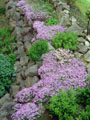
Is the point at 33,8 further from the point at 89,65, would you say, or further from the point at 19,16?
the point at 89,65

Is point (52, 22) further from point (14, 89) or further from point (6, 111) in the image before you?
point (6, 111)

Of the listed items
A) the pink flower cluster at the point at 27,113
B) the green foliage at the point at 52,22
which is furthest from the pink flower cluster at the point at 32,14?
the pink flower cluster at the point at 27,113

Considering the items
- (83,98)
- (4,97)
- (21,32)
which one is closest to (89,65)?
(83,98)

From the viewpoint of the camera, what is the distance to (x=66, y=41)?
6.41 m

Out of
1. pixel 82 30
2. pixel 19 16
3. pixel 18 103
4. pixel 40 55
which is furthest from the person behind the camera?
pixel 19 16

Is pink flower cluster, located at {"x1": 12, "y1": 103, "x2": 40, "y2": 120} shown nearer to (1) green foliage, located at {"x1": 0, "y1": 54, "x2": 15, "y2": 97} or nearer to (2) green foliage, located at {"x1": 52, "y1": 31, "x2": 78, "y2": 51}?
(1) green foliage, located at {"x1": 0, "y1": 54, "x2": 15, "y2": 97}

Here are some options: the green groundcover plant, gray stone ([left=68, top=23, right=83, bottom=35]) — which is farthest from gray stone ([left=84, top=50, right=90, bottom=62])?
the green groundcover plant

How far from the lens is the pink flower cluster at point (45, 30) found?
7.06 m

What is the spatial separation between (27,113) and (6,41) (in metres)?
5.10

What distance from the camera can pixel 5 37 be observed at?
9359 millimetres

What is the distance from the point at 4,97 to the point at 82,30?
402 cm

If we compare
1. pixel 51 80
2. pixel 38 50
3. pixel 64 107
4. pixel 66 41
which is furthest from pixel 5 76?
pixel 64 107

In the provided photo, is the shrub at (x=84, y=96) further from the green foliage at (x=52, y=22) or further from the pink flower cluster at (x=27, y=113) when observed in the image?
the green foliage at (x=52, y=22)

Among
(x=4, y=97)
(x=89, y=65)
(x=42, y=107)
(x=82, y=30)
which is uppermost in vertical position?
(x=82, y=30)
